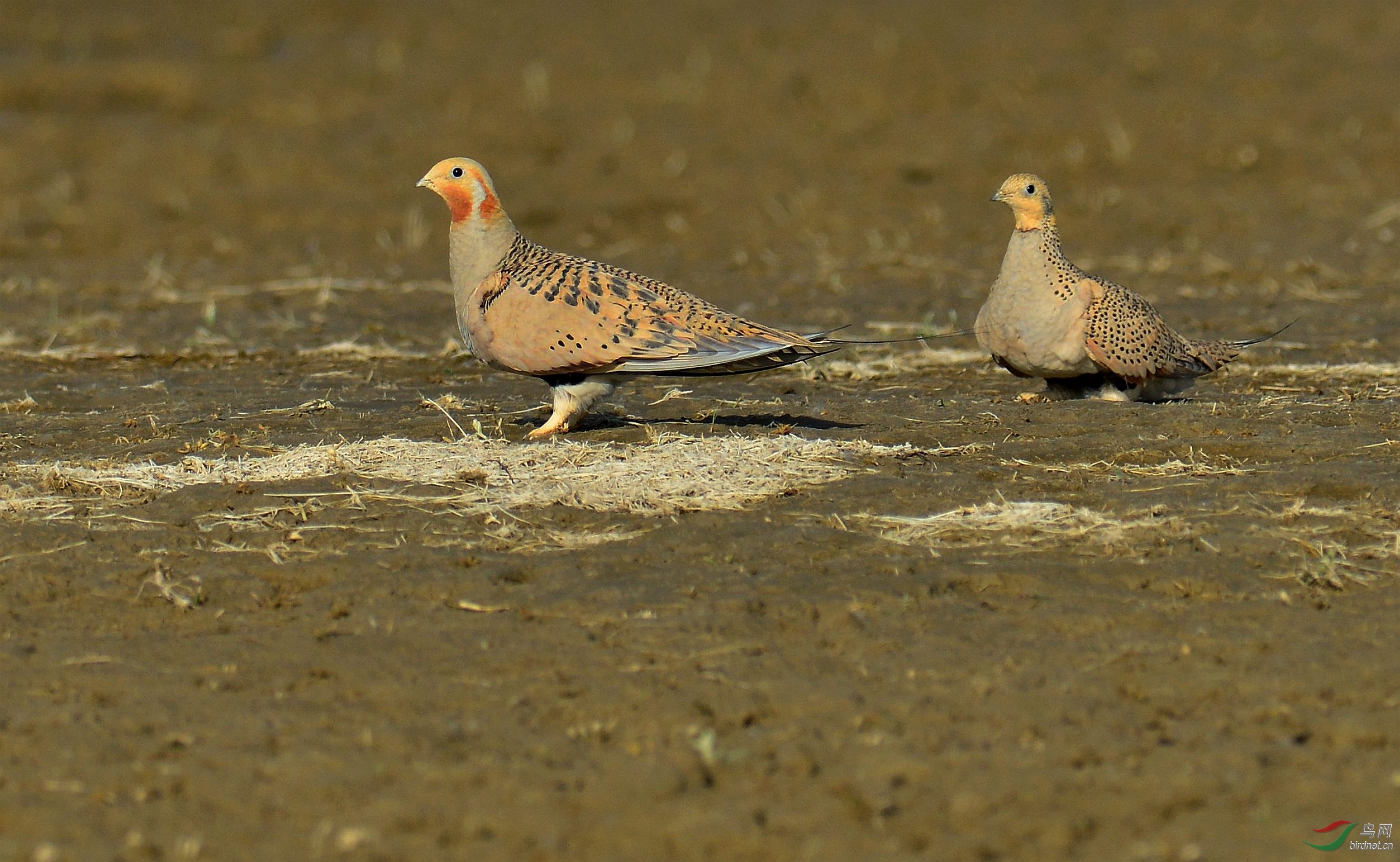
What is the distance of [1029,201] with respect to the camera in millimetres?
7512

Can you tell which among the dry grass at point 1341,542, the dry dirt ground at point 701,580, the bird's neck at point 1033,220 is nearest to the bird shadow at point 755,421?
the dry dirt ground at point 701,580

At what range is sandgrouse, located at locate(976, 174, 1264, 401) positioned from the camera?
23.8 feet

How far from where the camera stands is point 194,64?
56.1 feet

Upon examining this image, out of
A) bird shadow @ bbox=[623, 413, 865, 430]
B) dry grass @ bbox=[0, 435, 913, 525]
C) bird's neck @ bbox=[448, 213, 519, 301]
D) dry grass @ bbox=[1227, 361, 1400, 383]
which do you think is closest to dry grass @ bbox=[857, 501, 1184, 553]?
dry grass @ bbox=[0, 435, 913, 525]

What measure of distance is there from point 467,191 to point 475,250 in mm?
234

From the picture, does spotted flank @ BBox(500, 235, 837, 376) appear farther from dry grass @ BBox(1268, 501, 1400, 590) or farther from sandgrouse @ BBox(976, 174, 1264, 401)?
dry grass @ BBox(1268, 501, 1400, 590)

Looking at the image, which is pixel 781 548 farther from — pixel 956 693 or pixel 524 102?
pixel 524 102

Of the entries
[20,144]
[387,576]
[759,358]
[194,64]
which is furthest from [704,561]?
[194,64]

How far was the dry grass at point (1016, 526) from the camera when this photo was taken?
5.26 metres

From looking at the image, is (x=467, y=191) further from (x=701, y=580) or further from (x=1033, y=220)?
(x=701, y=580)

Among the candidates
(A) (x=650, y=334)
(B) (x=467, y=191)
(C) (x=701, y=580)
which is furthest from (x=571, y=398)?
(C) (x=701, y=580)

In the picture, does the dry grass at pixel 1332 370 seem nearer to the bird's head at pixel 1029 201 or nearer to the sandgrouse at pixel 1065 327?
the sandgrouse at pixel 1065 327

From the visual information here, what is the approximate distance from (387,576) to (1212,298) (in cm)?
756

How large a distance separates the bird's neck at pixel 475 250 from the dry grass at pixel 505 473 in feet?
2.49
